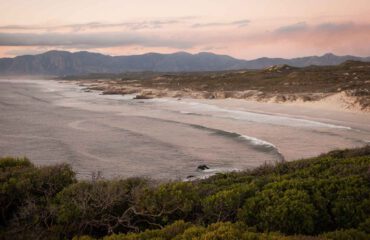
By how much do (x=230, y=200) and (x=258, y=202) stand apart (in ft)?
1.86

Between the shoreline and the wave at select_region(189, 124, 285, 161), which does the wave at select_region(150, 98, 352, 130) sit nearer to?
the wave at select_region(189, 124, 285, 161)

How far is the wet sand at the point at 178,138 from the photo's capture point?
61.5 feet

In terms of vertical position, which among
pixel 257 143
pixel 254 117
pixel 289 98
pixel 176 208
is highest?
pixel 289 98

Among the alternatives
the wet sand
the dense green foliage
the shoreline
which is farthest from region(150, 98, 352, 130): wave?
the dense green foliage

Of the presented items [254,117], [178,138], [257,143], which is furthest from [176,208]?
[254,117]

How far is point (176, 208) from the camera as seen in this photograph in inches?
308

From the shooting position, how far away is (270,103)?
142ft

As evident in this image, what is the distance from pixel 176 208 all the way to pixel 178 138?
17.7m

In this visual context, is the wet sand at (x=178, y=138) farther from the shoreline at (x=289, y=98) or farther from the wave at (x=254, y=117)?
the shoreline at (x=289, y=98)

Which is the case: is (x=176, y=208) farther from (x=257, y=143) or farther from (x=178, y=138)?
(x=178, y=138)

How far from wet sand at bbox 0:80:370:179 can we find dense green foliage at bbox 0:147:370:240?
7.39 meters

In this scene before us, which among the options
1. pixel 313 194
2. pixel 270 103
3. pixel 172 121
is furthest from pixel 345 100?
pixel 313 194

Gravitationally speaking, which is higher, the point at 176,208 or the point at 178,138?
the point at 176,208

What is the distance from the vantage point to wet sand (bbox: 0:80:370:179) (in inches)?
738
